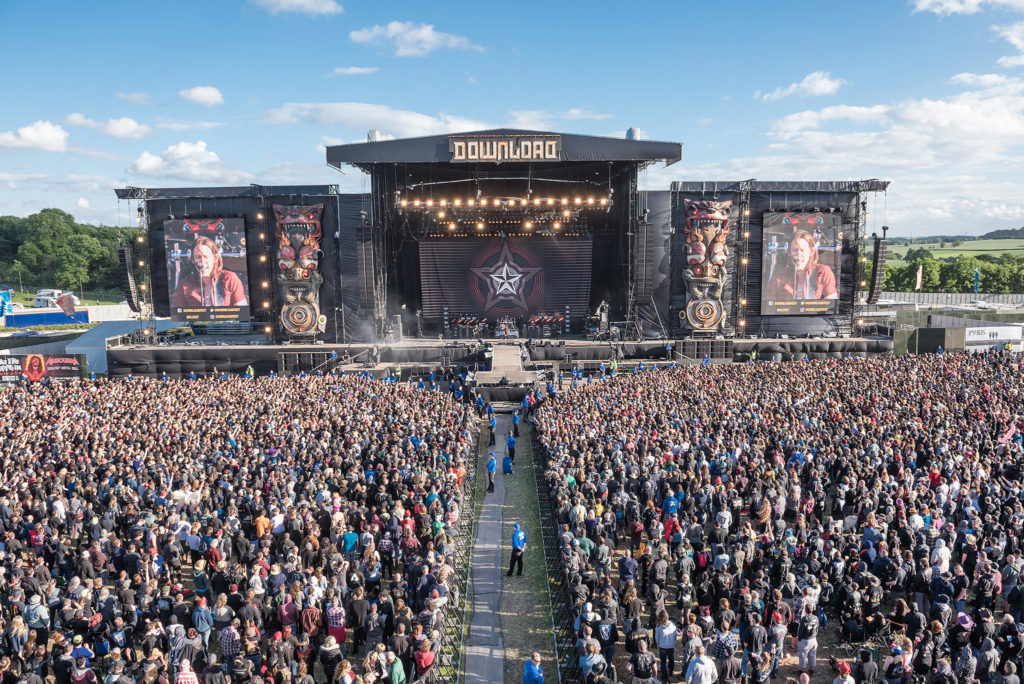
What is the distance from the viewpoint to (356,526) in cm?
1175

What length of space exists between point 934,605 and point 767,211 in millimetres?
30593

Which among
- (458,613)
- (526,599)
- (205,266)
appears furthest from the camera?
(205,266)

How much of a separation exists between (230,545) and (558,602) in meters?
5.67

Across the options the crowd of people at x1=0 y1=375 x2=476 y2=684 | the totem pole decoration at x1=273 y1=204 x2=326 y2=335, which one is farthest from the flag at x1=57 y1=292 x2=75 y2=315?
the crowd of people at x1=0 y1=375 x2=476 y2=684

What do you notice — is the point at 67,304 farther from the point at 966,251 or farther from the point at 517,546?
the point at 966,251

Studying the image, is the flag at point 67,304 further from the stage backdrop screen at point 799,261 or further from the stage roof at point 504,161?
the stage backdrop screen at point 799,261

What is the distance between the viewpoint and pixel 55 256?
89250mm

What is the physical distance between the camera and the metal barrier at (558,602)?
9.18 m

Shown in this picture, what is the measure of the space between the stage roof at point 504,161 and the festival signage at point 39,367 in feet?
51.3

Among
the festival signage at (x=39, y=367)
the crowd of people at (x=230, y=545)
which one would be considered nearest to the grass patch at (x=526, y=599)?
the crowd of people at (x=230, y=545)

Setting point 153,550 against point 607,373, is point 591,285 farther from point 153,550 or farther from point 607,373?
point 153,550

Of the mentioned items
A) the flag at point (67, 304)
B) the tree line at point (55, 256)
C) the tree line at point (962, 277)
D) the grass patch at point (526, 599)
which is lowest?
the grass patch at point (526, 599)

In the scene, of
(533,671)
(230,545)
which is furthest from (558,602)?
(230,545)

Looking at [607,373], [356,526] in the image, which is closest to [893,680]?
[356,526]
